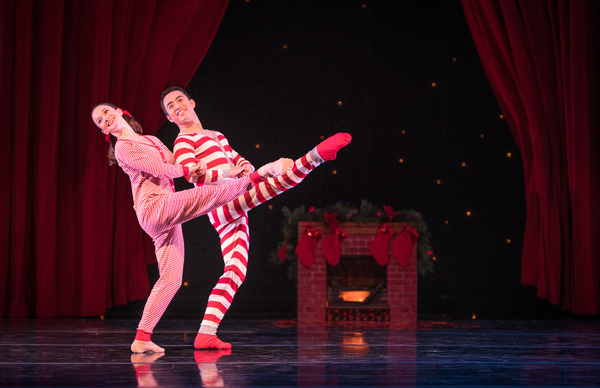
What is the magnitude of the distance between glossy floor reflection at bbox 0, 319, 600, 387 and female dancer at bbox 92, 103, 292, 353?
24 cm

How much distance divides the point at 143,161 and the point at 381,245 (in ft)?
6.91

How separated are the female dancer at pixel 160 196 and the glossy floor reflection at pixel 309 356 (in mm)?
241

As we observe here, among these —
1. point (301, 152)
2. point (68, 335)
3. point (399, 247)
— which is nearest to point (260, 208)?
point (301, 152)

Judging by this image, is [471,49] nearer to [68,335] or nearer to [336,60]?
[336,60]

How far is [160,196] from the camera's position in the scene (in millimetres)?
3033

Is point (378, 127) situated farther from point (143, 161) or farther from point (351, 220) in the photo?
point (143, 161)

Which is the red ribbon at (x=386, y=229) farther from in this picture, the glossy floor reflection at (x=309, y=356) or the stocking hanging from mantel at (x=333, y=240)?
the glossy floor reflection at (x=309, y=356)

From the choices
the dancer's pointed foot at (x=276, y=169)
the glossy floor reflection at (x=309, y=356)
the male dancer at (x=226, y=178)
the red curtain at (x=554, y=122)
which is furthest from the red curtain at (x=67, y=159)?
the red curtain at (x=554, y=122)

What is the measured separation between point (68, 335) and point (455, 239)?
291cm

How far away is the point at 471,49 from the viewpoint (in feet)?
17.4

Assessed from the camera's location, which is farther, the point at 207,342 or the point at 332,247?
the point at 332,247

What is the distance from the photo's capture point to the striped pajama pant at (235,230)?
10.0 ft

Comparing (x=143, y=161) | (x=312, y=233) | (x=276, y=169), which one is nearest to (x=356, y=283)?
(x=312, y=233)

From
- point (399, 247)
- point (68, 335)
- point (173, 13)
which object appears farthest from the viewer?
point (173, 13)
